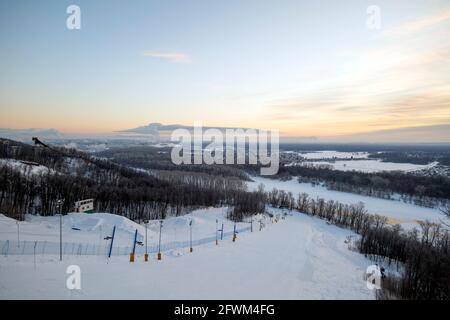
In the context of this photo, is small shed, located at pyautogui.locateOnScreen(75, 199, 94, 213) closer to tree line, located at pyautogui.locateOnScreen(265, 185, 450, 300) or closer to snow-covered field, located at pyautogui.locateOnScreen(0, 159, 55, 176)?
snow-covered field, located at pyautogui.locateOnScreen(0, 159, 55, 176)

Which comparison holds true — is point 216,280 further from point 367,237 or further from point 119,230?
point 367,237

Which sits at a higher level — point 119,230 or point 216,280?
point 216,280

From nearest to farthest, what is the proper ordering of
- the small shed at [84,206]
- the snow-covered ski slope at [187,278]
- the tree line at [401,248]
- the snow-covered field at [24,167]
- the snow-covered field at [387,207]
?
the snow-covered ski slope at [187,278] < the tree line at [401,248] < the small shed at [84,206] < the snow-covered field at [387,207] < the snow-covered field at [24,167]

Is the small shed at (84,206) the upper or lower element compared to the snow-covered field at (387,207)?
upper

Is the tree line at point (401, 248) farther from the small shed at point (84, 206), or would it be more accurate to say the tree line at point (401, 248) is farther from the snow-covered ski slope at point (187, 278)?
the small shed at point (84, 206)

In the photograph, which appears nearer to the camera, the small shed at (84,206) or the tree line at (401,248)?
the tree line at (401,248)

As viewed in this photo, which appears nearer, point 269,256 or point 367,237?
point 269,256

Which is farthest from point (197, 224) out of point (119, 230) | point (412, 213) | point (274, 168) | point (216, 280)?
point (274, 168)

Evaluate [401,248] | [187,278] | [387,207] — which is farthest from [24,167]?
[387,207]

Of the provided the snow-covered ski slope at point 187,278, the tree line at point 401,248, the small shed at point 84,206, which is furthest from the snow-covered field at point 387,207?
the small shed at point 84,206
